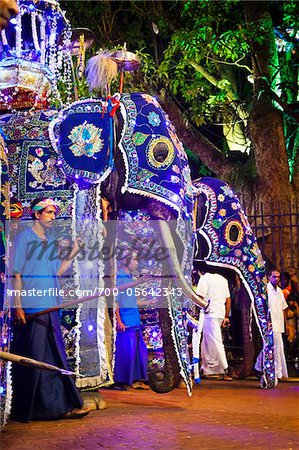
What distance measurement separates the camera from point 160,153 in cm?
673

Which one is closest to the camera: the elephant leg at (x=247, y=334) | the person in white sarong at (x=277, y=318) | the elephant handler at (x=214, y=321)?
the elephant leg at (x=247, y=334)

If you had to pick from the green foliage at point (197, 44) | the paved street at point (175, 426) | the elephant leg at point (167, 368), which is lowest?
the paved street at point (175, 426)

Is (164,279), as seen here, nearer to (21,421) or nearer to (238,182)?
(21,421)

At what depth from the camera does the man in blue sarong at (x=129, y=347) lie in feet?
32.3

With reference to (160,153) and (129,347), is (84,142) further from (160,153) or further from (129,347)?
(129,347)

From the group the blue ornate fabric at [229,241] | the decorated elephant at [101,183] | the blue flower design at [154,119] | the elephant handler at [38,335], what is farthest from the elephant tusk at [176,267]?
the blue ornate fabric at [229,241]

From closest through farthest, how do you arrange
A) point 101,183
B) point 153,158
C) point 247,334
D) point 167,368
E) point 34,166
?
point 153,158 < point 34,166 < point 101,183 < point 167,368 < point 247,334

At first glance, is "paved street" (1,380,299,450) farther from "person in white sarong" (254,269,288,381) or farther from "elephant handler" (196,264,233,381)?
"person in white sarong" (254,269,288,381)

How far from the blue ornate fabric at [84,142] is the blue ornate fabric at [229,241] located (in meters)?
2.35

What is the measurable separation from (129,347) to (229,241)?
1.98m

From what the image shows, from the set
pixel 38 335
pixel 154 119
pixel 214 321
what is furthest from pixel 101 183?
pixel 214 321

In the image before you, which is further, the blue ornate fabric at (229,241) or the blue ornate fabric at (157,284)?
the blue ornate fabric at (229,241)

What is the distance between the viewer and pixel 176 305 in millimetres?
7527

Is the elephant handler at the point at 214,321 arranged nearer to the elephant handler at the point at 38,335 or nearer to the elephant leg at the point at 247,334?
the elephant leg at the point at 247,334
